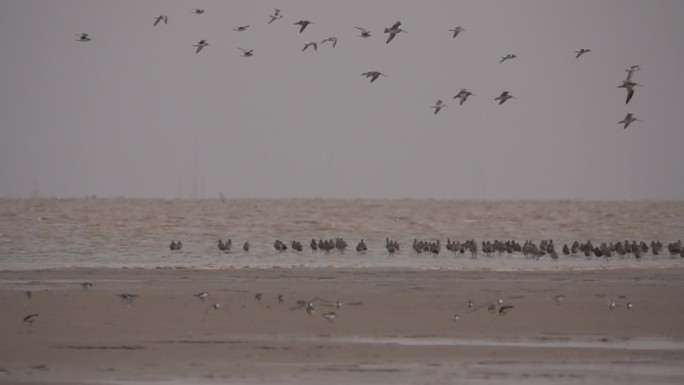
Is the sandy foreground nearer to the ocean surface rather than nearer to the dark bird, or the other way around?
the dark bird

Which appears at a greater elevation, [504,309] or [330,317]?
[504,309]

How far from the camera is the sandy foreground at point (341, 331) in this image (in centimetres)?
1650

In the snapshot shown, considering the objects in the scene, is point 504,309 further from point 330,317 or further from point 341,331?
point 341,331

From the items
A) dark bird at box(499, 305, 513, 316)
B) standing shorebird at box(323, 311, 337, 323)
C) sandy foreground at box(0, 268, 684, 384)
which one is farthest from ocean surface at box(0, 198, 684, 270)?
standing shorebird at box(323, 311, 337, 323)

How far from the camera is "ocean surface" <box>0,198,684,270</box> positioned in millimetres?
35406

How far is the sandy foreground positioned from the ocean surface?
5831mm

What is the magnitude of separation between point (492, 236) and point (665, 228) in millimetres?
8196

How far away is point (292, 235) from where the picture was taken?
48438 mm

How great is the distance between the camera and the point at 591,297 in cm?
2514

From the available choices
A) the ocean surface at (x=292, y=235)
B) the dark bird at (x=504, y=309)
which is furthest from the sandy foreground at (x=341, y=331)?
the ocean surface at (x=292, y=235)

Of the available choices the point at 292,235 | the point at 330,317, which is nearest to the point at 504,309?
the point at 330,317

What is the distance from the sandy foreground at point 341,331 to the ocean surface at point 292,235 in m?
5.83

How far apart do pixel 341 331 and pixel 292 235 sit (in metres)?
28.1

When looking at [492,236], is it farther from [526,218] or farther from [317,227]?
[526,218]
